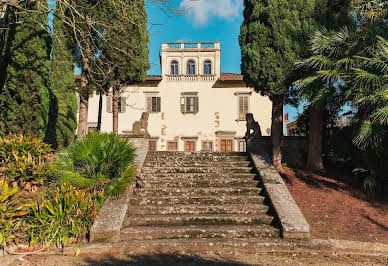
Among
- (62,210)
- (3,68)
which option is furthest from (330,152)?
(3,68)

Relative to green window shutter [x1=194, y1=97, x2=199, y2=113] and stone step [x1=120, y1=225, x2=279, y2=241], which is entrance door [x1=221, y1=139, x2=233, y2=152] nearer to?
green window shutter [x1=194, y1=97, x2=199, y2=113]

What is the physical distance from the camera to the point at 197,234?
5160 mm

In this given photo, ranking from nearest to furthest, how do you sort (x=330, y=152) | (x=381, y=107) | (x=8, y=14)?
(x=381, y=107) < (x=330, y=152) < (x=8, y=14)

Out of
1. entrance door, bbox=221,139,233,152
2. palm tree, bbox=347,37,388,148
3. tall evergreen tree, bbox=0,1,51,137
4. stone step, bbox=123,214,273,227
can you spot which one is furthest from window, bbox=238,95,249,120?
stone step, bbox=123,214,273,227

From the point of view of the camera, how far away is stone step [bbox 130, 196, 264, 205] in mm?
6312

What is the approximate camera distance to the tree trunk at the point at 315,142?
26.7 feet

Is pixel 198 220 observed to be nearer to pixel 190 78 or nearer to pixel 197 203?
pixel 197 203

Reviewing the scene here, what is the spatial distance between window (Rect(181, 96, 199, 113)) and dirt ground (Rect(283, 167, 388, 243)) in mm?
14813

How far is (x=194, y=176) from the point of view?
24.1 feet

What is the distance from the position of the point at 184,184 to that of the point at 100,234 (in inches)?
102

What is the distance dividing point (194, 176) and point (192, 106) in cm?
1547

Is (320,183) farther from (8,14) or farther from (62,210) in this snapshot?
(8,14)

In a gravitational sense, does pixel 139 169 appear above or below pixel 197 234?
above

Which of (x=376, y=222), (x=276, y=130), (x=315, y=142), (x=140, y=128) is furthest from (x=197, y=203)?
(x=140, y=128)
